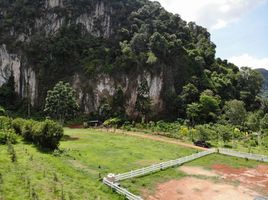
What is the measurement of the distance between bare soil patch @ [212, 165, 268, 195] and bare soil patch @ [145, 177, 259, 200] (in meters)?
1.45

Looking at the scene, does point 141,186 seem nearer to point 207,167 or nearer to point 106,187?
point 106,187

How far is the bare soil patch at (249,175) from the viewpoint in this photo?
26.4 metres

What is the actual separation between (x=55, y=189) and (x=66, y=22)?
57.2m

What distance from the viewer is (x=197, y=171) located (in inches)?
1168

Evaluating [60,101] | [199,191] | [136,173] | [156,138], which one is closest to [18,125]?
[60,101]

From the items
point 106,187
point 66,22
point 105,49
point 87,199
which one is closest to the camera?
point 87,199

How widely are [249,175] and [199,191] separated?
742 centimetres

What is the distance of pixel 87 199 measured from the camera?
20.8 m

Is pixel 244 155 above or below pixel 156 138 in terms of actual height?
below

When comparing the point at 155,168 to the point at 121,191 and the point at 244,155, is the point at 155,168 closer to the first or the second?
the point at 121,191

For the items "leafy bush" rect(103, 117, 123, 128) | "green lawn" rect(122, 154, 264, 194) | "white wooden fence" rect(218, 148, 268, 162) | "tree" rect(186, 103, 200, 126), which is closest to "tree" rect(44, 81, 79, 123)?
"leafy bush" rect(103, 117, 123, 128)

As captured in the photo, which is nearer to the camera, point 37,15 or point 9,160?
point 9,160

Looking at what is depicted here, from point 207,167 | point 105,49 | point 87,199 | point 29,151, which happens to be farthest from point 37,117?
point 87,199

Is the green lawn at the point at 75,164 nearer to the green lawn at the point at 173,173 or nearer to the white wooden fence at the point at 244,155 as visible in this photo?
the green lawn at the point at 173,173
